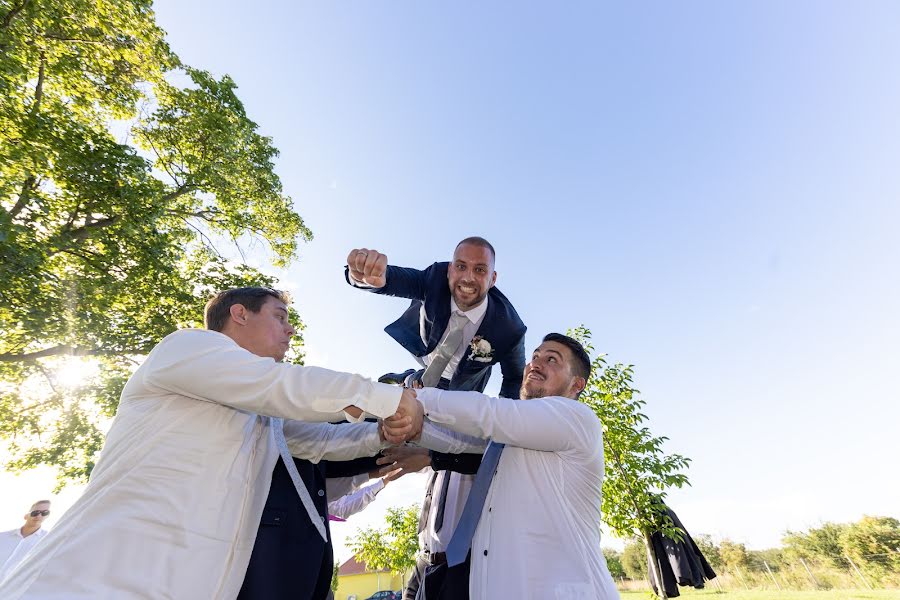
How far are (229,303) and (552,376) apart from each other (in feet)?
7.91

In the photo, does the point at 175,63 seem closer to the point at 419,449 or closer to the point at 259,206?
the point at 259,206

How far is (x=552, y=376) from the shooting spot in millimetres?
3395

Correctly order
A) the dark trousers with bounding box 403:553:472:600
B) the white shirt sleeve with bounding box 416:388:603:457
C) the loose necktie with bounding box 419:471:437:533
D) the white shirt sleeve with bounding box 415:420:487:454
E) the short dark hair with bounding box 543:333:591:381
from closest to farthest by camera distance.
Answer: the white shirt sleeve with bounding box 416:388:603:457 < the dark trousers with bounding box 403:553:472:600 < the white shirt sleeve with bounding box 415:420:487:454 < the short dark hair with bounding box 543:333:591:381 < the loose necktie with bounding box 419:471:437:533

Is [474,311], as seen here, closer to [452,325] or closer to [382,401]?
[452,325]

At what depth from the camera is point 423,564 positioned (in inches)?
130

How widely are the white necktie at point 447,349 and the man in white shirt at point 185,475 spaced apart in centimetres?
143

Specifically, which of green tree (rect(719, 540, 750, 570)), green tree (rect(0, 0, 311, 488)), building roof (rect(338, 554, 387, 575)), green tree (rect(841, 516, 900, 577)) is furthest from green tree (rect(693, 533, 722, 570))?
green tree (rect(0, 0, 311, 488))

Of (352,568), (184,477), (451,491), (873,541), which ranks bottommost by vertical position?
(352,568)

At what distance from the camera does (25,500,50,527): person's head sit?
24.7 feet

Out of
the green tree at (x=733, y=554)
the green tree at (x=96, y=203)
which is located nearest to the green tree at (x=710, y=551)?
the green tree at (x=733, y=554)

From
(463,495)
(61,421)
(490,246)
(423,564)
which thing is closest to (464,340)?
(490,246)

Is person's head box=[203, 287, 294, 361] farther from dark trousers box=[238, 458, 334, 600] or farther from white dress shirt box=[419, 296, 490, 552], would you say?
white dress shirt box=[419, 296, 490, 552]

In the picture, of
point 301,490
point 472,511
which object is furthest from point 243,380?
point 472,511

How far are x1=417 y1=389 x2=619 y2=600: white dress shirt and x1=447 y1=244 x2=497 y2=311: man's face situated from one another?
128 centimetres
